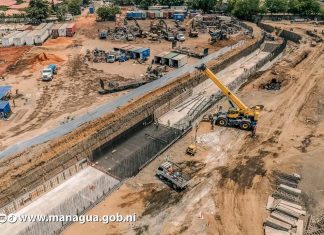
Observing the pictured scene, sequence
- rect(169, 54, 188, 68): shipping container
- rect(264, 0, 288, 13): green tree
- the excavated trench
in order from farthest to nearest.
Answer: rect(264, 0, 288, 13): green tree
rect(169, 54, 188, 68): shipping container
the excavated trench

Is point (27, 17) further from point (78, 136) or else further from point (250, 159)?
point (250, 159)

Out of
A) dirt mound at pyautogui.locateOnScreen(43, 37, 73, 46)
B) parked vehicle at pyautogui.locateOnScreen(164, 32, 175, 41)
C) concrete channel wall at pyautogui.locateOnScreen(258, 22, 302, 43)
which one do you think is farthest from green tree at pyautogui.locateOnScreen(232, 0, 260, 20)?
dirt mound at pyautogui.locateOnScreen(43, 37, 73, 46)

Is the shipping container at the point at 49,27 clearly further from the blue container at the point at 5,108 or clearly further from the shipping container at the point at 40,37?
the blue container at the point at 5,108

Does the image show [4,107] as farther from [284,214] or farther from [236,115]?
[284,214]

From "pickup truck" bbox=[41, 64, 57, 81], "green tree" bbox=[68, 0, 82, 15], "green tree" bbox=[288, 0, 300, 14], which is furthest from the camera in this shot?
"green tree" bbox=[68, 0, 82, 15]

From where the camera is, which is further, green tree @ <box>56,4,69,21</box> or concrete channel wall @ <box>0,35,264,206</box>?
green tree @ <box>56,4,69,21</box>

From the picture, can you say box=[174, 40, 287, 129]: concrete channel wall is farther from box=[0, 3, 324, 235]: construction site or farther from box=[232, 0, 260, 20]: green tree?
box=[232, 0, 260, 20]: green tree

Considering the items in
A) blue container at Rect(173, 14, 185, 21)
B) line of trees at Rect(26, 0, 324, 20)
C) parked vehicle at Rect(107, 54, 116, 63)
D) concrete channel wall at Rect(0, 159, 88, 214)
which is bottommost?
concrete channel wall at Rect(0, 159, 88, 214)

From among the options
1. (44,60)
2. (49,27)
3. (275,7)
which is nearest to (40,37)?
(49,27)
